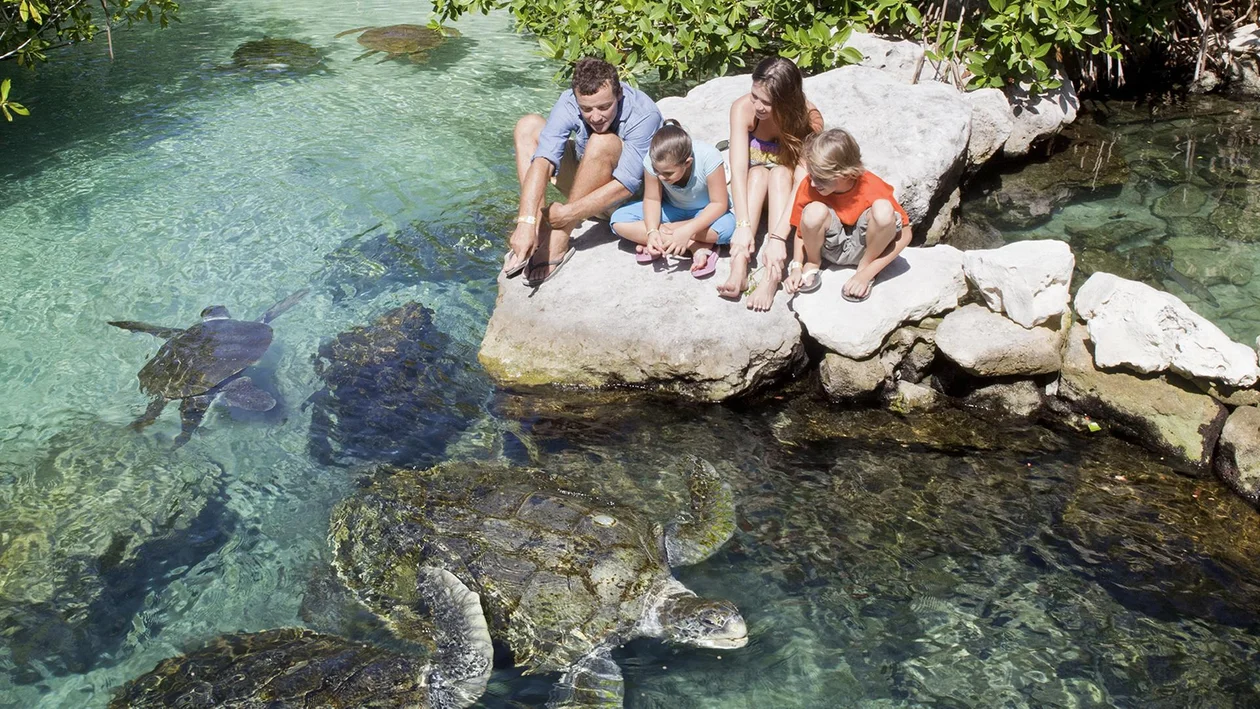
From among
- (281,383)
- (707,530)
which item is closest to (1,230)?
(281,383)

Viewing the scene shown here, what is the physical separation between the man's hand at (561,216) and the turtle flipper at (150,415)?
2383 millimetres

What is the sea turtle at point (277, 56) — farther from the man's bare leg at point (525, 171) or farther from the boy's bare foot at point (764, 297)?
the boy's bare foot at point (764, 297)

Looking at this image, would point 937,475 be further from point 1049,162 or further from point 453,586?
point 1049,162

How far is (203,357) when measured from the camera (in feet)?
17.1

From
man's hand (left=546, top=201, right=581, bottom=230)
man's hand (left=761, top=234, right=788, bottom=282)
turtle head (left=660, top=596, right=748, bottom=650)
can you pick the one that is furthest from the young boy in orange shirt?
turtle head (left=660, top=596, right=748, bottom=650)

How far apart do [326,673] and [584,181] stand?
9.95ft

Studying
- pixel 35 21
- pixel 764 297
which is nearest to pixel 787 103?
pixel 764 297

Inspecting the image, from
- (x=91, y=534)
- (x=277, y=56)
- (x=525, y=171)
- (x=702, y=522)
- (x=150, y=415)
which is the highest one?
(x=525, y=171)

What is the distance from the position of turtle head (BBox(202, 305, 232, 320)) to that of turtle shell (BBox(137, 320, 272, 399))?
0.30 ft

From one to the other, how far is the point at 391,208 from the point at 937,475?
15.2 feet

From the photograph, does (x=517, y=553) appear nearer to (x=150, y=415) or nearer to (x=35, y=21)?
(x=150, y=415)

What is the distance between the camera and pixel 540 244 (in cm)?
545

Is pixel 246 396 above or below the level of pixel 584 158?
below

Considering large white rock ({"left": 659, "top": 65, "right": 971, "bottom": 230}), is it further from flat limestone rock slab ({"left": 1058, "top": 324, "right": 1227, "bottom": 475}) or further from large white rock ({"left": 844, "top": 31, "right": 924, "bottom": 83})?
flat limestone rock slab ({"left": 1058, "top": 324, "right": 1227, "bottom": 475})
